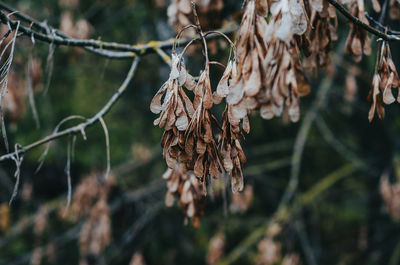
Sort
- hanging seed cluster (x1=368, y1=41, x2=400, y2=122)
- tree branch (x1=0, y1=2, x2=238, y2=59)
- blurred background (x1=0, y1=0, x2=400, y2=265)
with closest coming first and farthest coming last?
hanging seed cluster (x1=368, y1=41, x2=400, y2=122)
tree branch (x1=0, y1=2, x2=238, y2=59)
blurred background (x1=0, y1=0, x2=400, y2=265)

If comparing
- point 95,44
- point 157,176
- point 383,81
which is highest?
point 95,44

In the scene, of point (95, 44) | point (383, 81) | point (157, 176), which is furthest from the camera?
point (157, 176)

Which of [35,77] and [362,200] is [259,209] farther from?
[35,77]

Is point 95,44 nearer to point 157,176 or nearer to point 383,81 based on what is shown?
point 383,81

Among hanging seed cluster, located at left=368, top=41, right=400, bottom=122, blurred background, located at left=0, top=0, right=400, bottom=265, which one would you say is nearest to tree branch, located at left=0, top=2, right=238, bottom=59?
blurred background, located at left=0, top=0, right=400, bottom=265

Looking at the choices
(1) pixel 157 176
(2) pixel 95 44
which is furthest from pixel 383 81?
(1) pixel 157 176

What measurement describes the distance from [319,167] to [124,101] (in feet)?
10.3

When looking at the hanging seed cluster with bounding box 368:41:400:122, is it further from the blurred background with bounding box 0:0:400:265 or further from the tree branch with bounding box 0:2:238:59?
the blurred background with bounding box 0:0:400:265

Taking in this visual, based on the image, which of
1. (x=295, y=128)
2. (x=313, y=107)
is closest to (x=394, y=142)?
(x=313, y=107)

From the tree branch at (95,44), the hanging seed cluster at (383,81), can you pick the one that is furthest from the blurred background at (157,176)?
the hanging seed cluster at (383,81)

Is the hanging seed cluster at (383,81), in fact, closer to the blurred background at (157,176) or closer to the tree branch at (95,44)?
the tree branch at (95,44)

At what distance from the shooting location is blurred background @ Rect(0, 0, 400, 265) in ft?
8.87

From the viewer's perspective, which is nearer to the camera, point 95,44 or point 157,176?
point 95,44

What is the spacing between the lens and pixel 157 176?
14.6 feet
